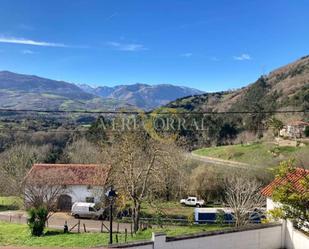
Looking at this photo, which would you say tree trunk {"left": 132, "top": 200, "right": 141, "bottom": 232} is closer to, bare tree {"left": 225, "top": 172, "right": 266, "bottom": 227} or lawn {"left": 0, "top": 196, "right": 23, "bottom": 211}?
bare tree {"left": 225, "top": 172, "right": 266, "bottom": 227}

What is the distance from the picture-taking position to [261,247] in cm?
1814

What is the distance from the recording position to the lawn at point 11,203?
133 feet

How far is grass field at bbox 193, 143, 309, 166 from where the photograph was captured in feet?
161

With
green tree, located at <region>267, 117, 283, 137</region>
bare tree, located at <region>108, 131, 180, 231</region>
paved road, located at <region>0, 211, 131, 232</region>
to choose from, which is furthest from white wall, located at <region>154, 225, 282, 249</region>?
green tree, located at <region>267, 117, 283, 137</region>

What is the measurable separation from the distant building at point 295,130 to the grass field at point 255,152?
14.2 feet

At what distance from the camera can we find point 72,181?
40156mm

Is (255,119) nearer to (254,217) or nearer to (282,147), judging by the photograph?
(282,147)

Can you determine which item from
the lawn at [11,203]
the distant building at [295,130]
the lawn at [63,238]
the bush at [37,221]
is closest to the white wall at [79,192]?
the lawn at [11,203]

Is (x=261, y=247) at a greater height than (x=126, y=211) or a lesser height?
greater

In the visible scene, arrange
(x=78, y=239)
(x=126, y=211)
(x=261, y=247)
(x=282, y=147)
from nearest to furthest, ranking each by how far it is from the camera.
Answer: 1. (x=261, y=247)
2. (x=78, y=239)
3. (x=126, y=211)
4. (x=282, y=147)

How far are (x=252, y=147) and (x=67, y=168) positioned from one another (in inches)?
1124

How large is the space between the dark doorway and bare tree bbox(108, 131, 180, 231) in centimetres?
1298

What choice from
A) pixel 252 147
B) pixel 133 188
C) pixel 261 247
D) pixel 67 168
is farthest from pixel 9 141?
pixel 261 247

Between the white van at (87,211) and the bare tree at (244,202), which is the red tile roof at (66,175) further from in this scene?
the bare tree at (244,202)
